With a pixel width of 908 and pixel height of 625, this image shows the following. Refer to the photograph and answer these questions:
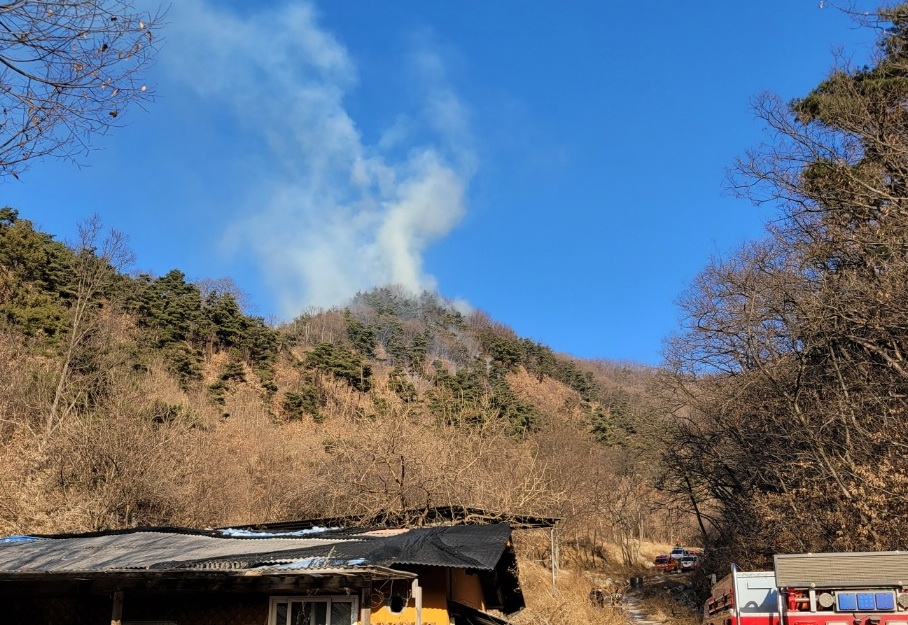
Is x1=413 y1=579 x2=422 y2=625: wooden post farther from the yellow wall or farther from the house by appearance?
the yellow wall

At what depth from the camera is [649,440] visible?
41938 mm

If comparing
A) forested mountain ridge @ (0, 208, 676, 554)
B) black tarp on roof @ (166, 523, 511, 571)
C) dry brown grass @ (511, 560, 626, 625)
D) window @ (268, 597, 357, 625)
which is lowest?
dry brown grass @ (511, 560, 626, 625)

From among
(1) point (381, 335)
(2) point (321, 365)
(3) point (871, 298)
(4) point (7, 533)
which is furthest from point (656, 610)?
(1) point (381, 335)

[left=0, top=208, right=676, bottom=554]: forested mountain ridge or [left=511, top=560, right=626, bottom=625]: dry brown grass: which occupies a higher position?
[left=0, top=208, right=676, bottom=554]: forested mountain ridge

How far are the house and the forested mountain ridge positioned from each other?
7.94 metres

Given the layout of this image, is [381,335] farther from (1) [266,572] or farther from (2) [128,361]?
(1) [266,572]

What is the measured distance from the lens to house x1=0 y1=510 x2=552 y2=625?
9414mm

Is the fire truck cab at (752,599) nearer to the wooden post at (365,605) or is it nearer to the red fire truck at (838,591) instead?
the red fire truck at (838,591)

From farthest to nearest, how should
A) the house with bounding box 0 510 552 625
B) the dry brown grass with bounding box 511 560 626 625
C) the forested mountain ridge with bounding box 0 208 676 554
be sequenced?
the forested mountain ridge with bounding box 0 208 676 554 → the dry brown grass with bounding box 511 560 626 625 → the house with bounding box 0 510 552 625

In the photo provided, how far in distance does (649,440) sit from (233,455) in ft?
83.3

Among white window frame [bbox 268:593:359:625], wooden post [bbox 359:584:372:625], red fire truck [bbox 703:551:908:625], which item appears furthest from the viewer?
white window frame [bbox 268:593:359:625]

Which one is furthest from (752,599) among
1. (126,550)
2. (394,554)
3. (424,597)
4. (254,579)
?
(126,550)

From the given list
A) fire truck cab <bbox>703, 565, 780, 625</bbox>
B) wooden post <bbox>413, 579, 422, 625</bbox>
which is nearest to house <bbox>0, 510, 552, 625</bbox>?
wooden post <bbox>413, 579, 422, 625</bbox>

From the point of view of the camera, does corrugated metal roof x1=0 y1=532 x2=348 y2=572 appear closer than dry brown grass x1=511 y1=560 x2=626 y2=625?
Yes
